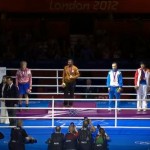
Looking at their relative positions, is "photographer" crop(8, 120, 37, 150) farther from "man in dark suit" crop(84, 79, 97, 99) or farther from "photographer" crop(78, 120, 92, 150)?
"man in dark suit" crop(84, 79, 97, 99)

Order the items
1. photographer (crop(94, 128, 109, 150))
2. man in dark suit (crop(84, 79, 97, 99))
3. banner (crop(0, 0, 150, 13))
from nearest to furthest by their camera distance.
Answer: photographer (crop(94, 128, 109, 150)), man in dark suit (crop(84, 79, 97, 99)), banner (crop(0, 0, 150, 13))

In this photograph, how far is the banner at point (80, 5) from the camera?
20672 millimetres

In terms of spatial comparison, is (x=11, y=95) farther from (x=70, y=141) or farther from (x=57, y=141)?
(x=70, y=141)

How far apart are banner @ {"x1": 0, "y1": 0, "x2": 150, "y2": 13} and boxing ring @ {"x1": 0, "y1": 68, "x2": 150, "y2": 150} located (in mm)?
2778

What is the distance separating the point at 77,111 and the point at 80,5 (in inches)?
203

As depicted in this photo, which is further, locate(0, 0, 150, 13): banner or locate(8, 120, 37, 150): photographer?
locate(0, 0, 150, 13): banner

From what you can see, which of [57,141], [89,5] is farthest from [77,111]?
[89,5]

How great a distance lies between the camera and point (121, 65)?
61.5 feet

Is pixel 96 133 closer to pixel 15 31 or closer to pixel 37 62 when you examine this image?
pixel 37 62

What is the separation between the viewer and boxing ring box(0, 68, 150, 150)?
15031 mm

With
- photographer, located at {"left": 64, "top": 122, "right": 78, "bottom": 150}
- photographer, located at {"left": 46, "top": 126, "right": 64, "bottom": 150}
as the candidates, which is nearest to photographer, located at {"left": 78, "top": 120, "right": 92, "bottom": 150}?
photographer, located at {"left": 64, "top": 122, "right": 78, "bottom": 150}

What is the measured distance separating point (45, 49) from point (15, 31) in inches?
67.7

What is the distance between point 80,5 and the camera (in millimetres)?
20734

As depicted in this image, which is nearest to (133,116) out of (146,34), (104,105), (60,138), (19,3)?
(104,105)
